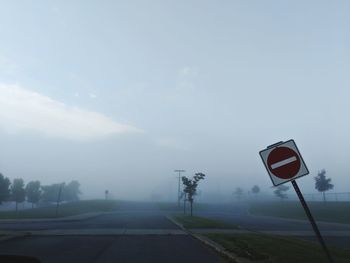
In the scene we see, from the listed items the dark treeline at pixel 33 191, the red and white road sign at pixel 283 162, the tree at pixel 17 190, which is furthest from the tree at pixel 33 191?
the red and white road sign at pixel 283 162

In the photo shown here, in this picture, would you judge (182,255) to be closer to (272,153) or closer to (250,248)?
(250,248)

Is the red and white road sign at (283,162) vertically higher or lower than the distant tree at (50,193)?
lower

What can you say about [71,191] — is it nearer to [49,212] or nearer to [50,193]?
[50,193]

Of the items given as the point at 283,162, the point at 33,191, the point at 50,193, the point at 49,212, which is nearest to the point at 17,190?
the point at 33,191

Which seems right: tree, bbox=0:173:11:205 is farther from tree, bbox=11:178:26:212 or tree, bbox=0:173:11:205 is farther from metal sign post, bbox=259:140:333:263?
metal sign post, bbox=259:140:333:263

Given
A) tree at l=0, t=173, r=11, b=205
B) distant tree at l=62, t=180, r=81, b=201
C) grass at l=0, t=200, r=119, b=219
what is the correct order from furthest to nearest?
distant tree at l=62, t=180, r=81, b=201
tree at l=0, t=173, r=11, b=205
grass at l=0, t=200, r=119, b=219

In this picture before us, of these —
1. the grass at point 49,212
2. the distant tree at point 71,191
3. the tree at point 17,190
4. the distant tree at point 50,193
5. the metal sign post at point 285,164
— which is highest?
the distant tree at point 71,191

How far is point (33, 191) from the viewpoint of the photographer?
312 ft

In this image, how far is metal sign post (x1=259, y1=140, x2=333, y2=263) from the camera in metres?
6.79

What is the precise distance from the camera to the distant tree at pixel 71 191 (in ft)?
412

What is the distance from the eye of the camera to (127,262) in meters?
13.7

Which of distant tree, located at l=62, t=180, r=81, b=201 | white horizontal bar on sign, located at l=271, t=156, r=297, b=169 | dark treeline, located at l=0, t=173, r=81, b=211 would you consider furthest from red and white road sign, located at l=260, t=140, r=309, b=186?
distant tree, located at l=62, t=180, r=81, b=201

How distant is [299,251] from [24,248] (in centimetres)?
1083

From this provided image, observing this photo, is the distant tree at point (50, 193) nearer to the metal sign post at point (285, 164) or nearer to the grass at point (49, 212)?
the grass at point (49, 212)
